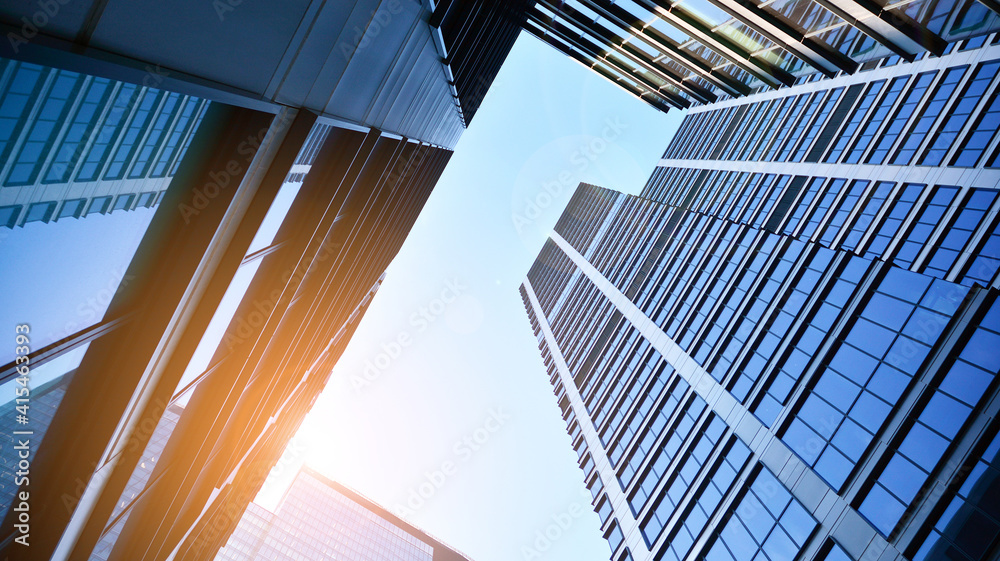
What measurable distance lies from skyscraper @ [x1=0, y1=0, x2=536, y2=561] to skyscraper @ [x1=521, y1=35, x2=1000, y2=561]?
20207mm

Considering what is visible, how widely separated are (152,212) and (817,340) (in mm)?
28224

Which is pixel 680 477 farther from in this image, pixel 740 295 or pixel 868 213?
pixel 868 213

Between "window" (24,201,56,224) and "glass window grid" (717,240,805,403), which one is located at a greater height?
"glass window grid" (717,240,805,403)

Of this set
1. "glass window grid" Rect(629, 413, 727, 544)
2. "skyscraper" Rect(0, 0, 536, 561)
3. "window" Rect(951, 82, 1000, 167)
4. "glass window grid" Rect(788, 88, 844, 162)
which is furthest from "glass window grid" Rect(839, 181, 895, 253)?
"skyscraper" Rect(0, 0, 536, 561)

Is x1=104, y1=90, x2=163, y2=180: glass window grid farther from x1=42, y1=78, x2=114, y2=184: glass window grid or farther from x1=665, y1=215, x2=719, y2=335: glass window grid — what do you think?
x1=665, y1=215, x2=719, y2=335: glass window grid

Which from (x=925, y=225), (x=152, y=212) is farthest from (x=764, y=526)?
(x=152, y=212)

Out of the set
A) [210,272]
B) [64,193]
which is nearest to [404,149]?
[210,272]

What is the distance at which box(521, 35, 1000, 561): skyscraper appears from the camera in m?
19.4

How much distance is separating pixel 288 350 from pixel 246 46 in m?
10.6

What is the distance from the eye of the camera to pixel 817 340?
26.7 metres

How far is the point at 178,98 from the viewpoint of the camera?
4.54m

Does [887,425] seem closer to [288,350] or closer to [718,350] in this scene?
[718,350]

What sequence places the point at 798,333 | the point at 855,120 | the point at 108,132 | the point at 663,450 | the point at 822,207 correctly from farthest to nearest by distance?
the point at 855,120 < the point at 822,207 < the point at 663,450 < the point at 798,333 < the point at 108,132

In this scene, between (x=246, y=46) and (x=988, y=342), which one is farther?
(x=988, y=342)
